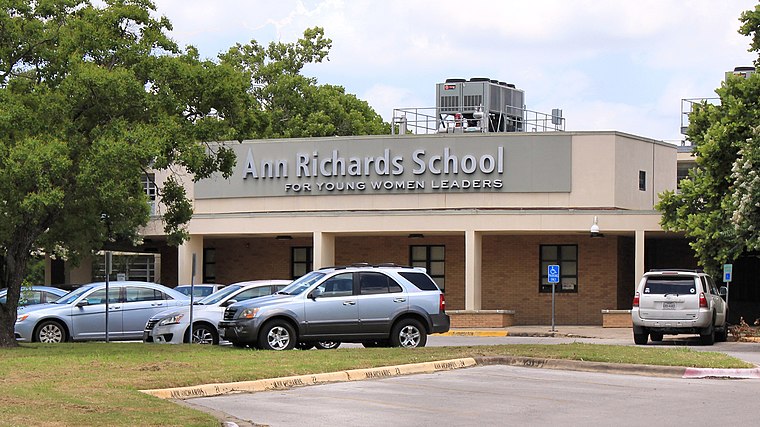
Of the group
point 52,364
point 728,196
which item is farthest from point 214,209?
point 52,364

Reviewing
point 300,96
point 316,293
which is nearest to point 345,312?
point 316,293

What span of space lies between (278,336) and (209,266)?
22507 mm

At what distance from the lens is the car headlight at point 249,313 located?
23047mm

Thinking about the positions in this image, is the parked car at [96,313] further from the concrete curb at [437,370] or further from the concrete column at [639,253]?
the concrete column at [639,253]

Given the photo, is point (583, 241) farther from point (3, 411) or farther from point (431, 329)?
point (3, 411)

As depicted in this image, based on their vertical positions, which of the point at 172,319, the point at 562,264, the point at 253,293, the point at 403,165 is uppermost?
the point at 403,165

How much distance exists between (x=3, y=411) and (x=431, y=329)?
1210 cm

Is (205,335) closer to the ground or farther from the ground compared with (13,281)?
closer to the ground

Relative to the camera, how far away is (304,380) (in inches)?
691

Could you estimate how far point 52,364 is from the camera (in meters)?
18.8

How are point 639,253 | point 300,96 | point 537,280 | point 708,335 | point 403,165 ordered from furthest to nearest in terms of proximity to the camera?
point 300,96 → point 537,280 → point 403,165 → point 639,253 → point 708,335

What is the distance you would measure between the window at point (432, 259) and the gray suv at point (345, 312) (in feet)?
57.9

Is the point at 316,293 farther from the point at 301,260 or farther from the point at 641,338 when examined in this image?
the point at 301,260

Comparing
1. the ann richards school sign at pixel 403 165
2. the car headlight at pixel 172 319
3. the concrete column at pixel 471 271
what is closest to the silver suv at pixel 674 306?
the car headlight at pixel 172 319
